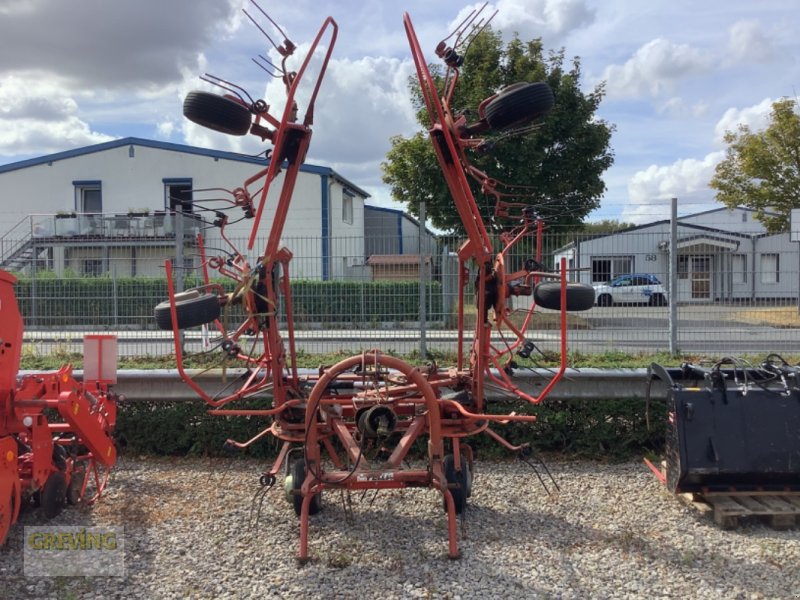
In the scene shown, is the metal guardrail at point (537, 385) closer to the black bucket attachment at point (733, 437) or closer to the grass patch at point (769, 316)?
the black bucket attachment at point (733, 437)

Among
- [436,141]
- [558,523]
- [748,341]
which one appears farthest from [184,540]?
[748,341]

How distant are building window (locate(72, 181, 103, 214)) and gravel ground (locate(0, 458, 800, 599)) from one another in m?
27.4

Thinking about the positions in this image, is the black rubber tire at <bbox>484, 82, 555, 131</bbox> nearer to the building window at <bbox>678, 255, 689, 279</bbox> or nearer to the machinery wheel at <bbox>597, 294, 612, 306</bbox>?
the machinery wheel at <bbox>597, 294, 612, 306</bbox>

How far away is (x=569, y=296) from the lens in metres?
4.18

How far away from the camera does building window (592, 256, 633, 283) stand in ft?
28.3

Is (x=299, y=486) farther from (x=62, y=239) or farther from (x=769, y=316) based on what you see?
(x=62, y=239)

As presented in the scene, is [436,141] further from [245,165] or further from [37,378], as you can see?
[245,165]

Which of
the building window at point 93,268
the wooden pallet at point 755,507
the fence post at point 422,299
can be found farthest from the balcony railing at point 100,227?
the wooden pallet at point 755,507

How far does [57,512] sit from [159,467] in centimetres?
132

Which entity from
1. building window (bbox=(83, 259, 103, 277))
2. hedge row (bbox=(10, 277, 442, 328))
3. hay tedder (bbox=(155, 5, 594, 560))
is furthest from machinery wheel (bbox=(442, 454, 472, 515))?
building window (bbox=(83, 259, 103, 277))

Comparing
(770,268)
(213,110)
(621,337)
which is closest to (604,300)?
(621,337)

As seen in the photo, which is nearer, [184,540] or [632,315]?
[184,540]

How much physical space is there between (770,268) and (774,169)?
1597 centimetres

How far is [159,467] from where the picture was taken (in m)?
5.89
